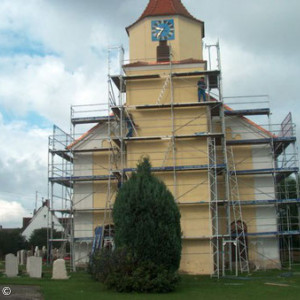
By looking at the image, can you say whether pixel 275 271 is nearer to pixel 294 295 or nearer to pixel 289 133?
pixel 289 133

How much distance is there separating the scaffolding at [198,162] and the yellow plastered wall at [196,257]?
17cm

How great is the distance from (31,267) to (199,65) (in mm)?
14099

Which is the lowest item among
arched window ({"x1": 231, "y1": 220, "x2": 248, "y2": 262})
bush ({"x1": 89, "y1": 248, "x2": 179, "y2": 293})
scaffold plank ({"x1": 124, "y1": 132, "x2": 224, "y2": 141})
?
bush ({"x1": 89, "y1": 248, "x2": 179, "y2": 293})

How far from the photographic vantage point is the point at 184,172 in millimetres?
26734

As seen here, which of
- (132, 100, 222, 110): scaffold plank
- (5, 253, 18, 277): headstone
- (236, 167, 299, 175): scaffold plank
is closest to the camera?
(5, 253, 18, 277): headstone

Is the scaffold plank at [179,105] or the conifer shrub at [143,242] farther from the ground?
the scaffold plank at [179,105]

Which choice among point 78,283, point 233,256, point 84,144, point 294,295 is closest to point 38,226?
point 84,144

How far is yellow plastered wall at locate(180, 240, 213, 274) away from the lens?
1003 inches

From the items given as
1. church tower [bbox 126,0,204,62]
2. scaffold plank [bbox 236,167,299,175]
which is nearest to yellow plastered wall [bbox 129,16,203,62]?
church tower [bbox 126,0,204,62]

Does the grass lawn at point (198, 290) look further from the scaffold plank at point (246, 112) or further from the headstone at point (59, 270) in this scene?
the scaffold plank at point (246, 112)

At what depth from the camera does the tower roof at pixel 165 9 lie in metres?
28.5

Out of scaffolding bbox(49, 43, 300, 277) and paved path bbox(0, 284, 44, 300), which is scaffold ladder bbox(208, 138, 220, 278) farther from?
paved path bbox(0, 284, 44, 300)

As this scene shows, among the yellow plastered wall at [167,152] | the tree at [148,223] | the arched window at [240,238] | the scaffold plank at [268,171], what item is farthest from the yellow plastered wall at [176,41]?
the tree at [148,223]

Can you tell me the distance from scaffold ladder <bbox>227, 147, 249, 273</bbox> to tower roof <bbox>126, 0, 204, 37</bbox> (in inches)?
333
